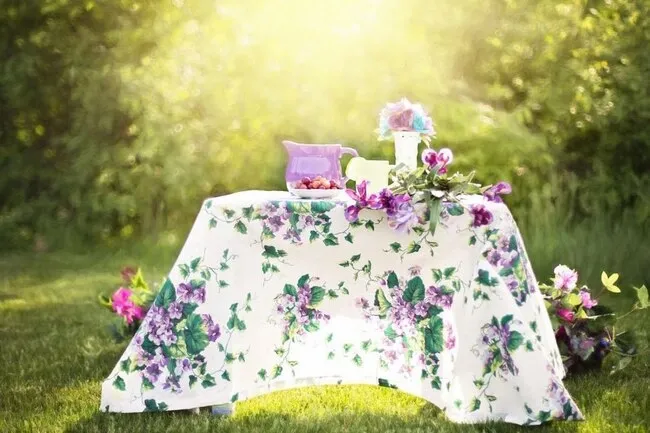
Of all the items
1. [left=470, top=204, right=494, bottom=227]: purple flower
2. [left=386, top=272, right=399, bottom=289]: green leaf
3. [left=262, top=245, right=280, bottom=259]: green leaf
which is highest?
[left=470, top=204, right=494, bottom=227]: purple flower

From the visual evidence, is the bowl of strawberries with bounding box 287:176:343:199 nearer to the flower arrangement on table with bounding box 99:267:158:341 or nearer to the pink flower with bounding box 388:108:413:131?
the pink flower with bounding box 388:108:413:131

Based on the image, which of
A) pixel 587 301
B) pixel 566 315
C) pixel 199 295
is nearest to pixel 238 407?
pixel 199 295

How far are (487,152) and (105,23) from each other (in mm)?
3911

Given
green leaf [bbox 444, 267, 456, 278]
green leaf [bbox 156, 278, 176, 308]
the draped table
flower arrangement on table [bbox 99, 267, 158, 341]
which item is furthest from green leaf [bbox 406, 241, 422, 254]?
flower arrangement on table [bbox 99, 267, 158, 341]

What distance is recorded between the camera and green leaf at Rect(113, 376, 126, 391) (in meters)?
3.11

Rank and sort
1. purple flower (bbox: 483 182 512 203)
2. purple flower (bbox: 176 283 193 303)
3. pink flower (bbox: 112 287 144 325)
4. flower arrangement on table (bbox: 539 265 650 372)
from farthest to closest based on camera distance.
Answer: pink flower (bbox: 112 287 144 325) → flower arrangement on table (bbox: 539 265 650 372) → purple flower (bbox: 176 283 193 303) → purple flower (bbox: 483 182 512 203)

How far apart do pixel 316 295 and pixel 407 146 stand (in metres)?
0.60

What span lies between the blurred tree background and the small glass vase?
3717 mm

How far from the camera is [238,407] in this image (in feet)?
11.0

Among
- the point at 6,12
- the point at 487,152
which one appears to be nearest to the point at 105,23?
the point at 6,12

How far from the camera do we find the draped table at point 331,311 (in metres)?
2.97

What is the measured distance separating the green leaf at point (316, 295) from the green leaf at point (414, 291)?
28 centimetres

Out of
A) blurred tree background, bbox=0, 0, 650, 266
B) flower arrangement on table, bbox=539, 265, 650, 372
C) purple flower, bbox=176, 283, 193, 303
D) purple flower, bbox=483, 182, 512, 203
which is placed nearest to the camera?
purple flower, bbox=483, 182, 512, 203

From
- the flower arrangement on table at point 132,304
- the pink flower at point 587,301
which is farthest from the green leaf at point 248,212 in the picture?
the pink flower at point 587,301
